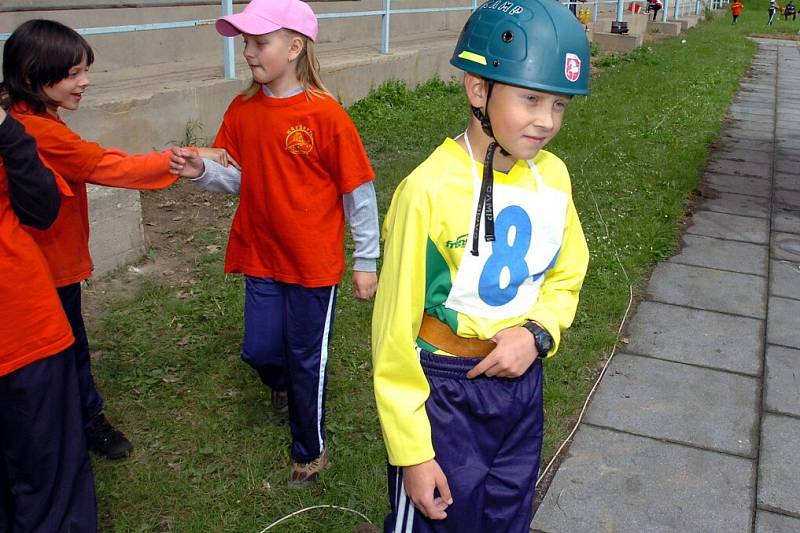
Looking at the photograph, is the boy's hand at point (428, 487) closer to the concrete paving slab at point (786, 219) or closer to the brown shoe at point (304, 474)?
the brown shoe at point (304, 474)

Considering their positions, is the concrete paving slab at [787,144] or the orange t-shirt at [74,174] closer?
the orange t-shirt at [74,174]

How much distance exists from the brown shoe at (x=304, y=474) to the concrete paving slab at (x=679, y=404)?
4.08 feet

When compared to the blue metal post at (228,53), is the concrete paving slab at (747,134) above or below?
below

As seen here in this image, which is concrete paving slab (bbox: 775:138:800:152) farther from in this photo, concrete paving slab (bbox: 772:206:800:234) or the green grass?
concrete paving slab (bbox: 772:206:800:234)

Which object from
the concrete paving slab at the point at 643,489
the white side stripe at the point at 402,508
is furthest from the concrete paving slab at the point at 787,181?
the white side stripe at the point at 402,508

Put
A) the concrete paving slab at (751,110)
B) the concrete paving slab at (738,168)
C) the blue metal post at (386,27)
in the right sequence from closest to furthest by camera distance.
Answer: the concrete paving slab at (738,168) < the blue metal post at (386,27) < the concrete paving slab at (751,110)

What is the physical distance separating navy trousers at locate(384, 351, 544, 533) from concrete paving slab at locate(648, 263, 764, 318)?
10.4ft

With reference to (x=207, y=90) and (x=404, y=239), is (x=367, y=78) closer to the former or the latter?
(x=207, y=90)

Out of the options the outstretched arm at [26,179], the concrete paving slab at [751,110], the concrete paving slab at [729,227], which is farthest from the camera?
the concrete paving slab at [751,110]

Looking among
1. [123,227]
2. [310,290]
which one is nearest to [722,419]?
[310,290]

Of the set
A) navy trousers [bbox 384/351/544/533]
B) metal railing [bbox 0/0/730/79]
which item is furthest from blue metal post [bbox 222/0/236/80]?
navy trousers [bbox 384/351/544/533]

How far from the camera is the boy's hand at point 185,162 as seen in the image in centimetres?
288

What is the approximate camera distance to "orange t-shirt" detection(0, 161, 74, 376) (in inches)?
91.0

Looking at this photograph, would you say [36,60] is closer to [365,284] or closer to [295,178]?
[295,178]
